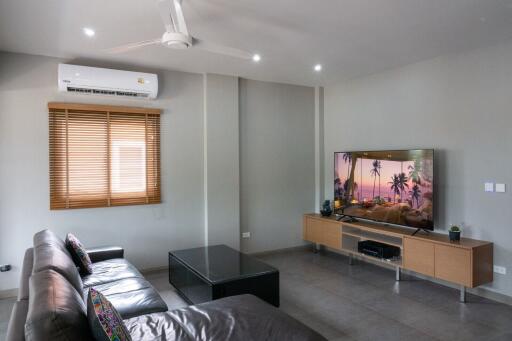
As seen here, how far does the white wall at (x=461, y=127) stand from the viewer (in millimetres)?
3631

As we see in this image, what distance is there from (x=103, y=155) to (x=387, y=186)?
3.52m

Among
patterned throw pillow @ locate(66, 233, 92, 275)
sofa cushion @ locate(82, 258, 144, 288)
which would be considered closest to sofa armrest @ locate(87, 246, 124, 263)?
sofa cushion @ locate(82, 258, 144, 288)

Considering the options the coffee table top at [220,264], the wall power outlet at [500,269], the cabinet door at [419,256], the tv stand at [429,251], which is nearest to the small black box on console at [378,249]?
the tv stand at [429,251]

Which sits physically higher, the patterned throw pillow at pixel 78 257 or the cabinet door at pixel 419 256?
the patterned throw pillow at pixel 78 257

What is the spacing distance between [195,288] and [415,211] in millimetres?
2639

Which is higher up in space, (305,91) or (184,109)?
(305,91)

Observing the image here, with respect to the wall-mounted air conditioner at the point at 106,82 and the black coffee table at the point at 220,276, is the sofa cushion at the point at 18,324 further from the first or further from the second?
the wall-mounted air conditioner at the point at 106,82

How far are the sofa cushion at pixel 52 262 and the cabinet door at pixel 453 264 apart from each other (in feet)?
11.1

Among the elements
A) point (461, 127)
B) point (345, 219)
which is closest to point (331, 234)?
point (345, 219)

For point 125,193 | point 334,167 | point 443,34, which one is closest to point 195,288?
point 125,193

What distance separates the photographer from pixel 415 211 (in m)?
4.19

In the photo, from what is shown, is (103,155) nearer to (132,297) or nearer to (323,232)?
(132,297)

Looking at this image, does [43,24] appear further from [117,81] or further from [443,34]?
[443,34]

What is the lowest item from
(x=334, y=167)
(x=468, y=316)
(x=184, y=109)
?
(x=468, y=316)
